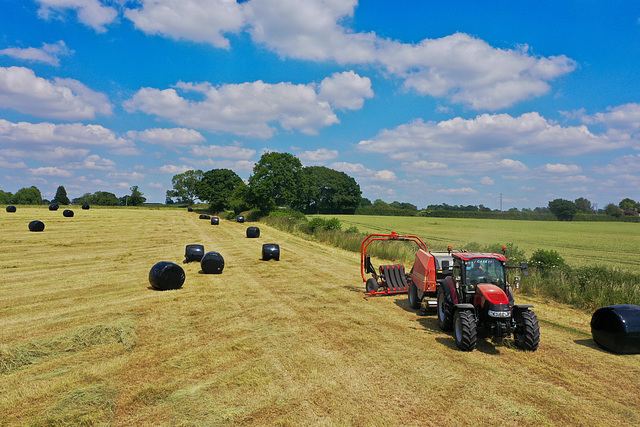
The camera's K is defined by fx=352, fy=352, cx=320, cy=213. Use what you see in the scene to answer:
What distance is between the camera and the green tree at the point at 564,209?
9738cm

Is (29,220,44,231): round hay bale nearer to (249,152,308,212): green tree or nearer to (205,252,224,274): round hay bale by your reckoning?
(205,252,224,274): round hay bale

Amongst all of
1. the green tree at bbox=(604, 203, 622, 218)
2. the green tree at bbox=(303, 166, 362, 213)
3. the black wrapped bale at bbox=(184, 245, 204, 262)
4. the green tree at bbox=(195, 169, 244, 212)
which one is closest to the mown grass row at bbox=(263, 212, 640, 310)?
the black wrapped bale at bbox=(184, 245, 204, 262)

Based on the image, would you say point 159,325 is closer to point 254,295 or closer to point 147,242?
point 254,295

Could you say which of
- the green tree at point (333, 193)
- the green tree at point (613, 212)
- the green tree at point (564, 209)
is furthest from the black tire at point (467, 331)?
the green tree at point (613, 212)

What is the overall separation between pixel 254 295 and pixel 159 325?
14.8ft

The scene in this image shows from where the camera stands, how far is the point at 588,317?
12.2 meters

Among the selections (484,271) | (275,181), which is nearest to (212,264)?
(484,271)

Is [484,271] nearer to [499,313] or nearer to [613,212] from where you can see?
[499,313]

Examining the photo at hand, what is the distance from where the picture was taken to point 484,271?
9523mm

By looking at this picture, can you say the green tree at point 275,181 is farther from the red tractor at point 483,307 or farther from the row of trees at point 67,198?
the row of trees at point 67,198

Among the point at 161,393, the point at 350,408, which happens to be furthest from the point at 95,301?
the point at 350,408

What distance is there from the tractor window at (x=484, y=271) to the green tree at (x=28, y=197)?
180051 millimetres

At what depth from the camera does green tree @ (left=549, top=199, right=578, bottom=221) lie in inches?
3834

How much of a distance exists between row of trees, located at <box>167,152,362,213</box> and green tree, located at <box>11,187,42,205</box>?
174ft
